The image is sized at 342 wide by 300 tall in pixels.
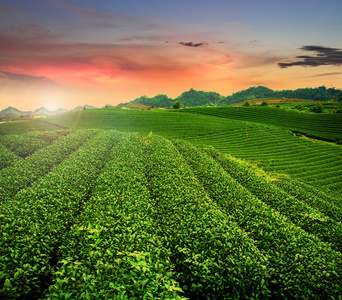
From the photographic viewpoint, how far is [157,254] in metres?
5.91

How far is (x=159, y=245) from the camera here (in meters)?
6.50

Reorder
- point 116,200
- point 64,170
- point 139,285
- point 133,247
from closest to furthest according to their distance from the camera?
point 139,285 < point 133,247 < point 116,200 < point 64,170

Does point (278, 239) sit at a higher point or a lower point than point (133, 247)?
lower

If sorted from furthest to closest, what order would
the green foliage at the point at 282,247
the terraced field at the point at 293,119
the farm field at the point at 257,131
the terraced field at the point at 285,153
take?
1. the terraced field at the point at 293,119
2. the farm field at the point at 257,131
3. the terraced field at the point at 285,153
4. the green foliage at the point at 282,247

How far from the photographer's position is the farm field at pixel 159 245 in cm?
492

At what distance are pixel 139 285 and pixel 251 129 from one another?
52.0 m

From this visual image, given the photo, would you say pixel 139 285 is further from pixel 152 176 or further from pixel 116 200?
pixel 152 176

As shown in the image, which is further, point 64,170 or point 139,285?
point 64,170

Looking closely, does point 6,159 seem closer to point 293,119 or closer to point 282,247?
point 282,247

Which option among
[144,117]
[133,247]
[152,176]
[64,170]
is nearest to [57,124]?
[144,117]

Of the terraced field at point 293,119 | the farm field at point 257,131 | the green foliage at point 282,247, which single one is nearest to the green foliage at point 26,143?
the farm field at point 257,131

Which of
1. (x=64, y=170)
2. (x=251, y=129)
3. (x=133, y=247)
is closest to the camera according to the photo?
(x=133, y=247)

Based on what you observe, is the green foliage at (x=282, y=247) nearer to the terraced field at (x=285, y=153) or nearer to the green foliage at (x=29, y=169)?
the green foliage at (x=29, y=169)

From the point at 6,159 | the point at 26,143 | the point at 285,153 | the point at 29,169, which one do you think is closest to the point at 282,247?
the point at 29,169
